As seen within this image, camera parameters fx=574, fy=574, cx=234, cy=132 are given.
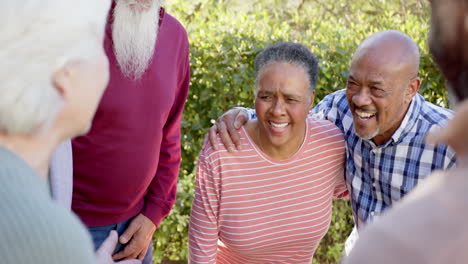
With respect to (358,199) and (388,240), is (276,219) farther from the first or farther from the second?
(388,240)

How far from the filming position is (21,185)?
1308 millimetres

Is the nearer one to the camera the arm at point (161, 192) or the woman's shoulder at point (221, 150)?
the woman's shoulder at point (221, 150)

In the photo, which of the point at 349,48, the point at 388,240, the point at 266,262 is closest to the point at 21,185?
the point at 388,240

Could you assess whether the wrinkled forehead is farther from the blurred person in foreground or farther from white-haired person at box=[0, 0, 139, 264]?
the blurred person in foreground

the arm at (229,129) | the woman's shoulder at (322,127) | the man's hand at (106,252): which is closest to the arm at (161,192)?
the arm at (229,129)

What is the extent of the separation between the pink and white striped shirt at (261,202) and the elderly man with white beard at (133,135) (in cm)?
35

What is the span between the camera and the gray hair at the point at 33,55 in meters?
1.38

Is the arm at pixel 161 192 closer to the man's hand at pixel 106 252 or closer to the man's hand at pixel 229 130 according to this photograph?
the man's hand at pixel 229 130

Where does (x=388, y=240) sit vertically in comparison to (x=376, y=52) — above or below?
below

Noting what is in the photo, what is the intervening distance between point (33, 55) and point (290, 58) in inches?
67.0

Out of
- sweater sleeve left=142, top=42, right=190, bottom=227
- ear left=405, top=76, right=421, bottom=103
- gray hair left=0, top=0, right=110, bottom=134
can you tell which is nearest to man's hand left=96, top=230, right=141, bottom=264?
gray hair left=0, top=0, right=110, bottom=134

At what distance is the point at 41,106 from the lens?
1419mm

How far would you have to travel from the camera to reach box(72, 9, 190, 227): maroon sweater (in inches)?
114

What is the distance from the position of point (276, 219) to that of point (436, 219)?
198 cm
